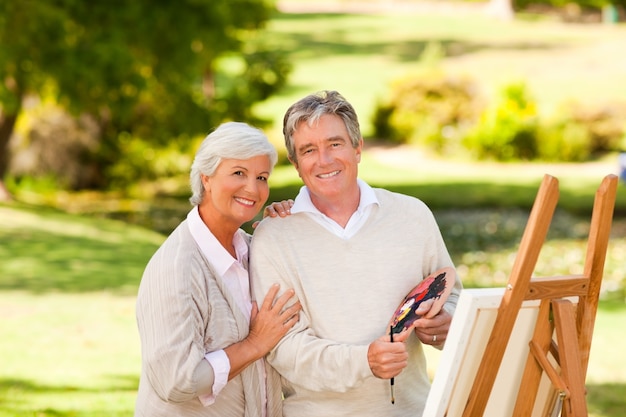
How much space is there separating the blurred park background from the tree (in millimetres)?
34

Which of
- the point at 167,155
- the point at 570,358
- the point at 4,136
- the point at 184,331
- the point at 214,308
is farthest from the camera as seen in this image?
the point at 167,155

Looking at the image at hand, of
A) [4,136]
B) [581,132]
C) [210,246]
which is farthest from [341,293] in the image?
[581,132]

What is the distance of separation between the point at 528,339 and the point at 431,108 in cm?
2309

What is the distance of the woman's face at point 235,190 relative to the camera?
298cm

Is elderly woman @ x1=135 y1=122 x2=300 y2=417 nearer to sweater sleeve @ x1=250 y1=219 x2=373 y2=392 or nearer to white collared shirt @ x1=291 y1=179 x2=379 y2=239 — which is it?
sweater sleeve @ x1=250 y1=219 x2=373 y2=392

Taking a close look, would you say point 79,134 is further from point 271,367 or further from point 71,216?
point 271,367

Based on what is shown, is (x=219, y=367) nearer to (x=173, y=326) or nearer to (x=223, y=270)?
(x=173, y=326)

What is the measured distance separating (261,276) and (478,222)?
13.8m

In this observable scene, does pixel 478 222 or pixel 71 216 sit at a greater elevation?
pixel 478 222

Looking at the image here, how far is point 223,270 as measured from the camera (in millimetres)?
3027

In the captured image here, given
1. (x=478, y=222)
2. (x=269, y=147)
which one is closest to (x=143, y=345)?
(x=269, y=147)

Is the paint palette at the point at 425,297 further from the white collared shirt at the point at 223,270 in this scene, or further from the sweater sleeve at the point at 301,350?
the white collared shirt at the point at 223,270

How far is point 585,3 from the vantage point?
151 feet

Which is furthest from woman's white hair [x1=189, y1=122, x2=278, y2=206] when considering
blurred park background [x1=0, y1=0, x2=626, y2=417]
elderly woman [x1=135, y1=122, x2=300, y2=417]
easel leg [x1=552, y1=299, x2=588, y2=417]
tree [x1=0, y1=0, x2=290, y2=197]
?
tree [x1=0, y1=0, x2=290, y2=197]
